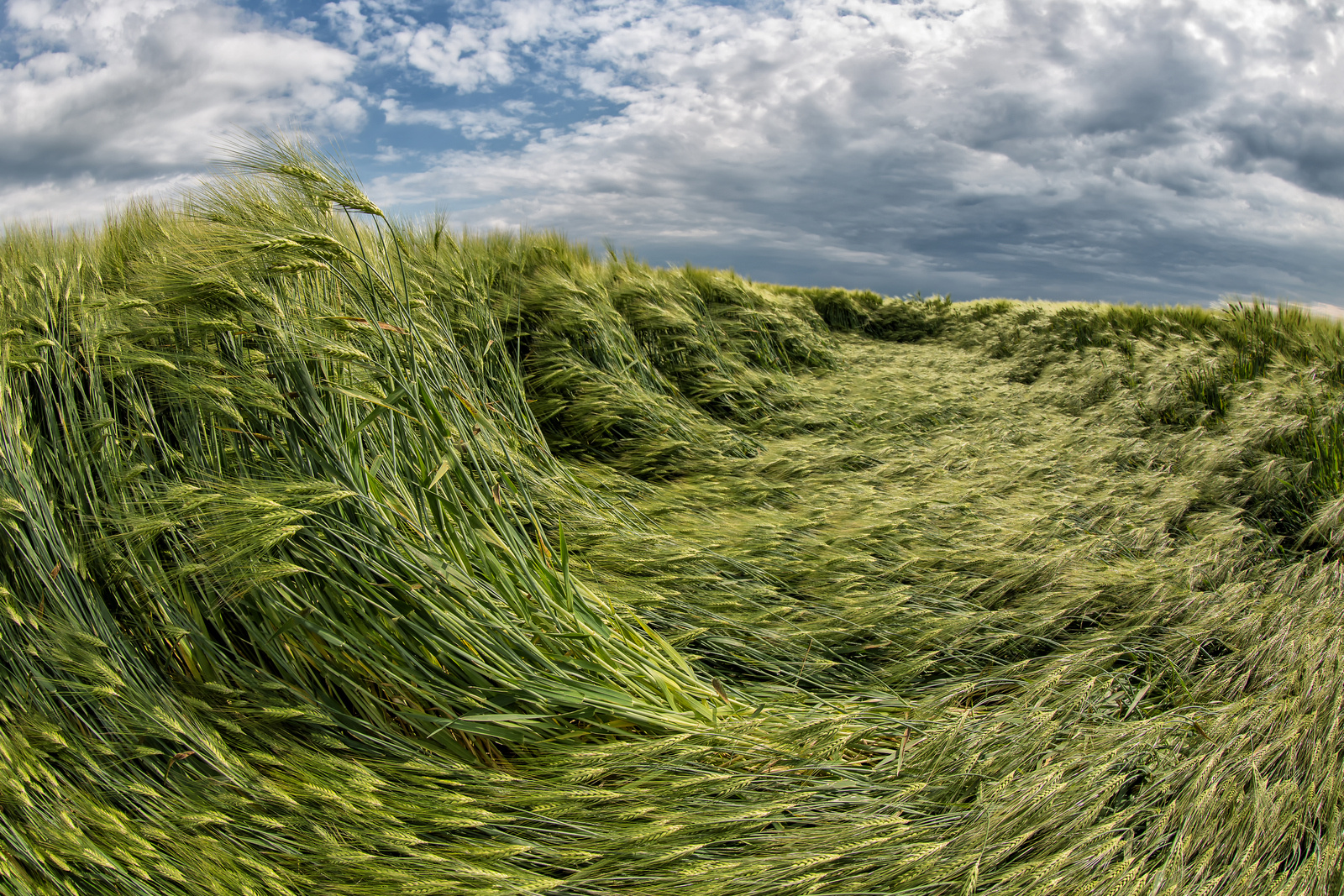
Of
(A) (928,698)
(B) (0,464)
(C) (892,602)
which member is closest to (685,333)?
(C) (892,602)

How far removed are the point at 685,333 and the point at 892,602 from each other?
304cm

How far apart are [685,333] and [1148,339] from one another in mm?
3860

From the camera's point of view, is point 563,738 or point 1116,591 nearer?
point 563,738

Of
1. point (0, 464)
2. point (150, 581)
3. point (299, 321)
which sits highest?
point (299, 321)

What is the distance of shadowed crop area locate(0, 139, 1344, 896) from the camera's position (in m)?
1.15

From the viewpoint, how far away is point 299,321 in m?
1.61

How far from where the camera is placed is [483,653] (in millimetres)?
1347

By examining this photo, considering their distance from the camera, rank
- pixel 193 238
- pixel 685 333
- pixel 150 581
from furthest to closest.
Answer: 1. pixel 685 333
2. pixel 193 238
3. pixel 150 581

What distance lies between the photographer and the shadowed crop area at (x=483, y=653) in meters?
1.15

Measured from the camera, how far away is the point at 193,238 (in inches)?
67.7

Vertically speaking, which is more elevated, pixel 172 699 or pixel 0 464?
pixel 0 464

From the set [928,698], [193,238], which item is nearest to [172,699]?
[193,238]

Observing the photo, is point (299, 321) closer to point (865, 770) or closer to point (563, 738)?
point (563, 738)

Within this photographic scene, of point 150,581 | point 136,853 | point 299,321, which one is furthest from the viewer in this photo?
point 299,321
